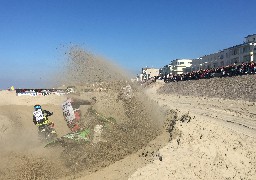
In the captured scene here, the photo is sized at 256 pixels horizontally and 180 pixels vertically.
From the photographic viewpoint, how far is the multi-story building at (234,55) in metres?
65.4

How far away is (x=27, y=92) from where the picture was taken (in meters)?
28.4

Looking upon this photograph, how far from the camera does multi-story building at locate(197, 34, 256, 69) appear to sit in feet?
215

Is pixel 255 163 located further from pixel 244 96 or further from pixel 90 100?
pixel 244 96

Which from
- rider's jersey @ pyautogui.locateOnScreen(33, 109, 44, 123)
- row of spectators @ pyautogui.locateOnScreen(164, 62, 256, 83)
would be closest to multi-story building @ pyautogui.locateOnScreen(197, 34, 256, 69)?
row of spectators @ pyautogui.locateOnScreen(164, 62, 256, 83)

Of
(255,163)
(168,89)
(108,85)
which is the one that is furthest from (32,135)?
(168,89)

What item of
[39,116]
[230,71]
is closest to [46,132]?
[39,116]

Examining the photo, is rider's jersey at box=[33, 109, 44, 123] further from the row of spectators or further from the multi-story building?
the multi-story building

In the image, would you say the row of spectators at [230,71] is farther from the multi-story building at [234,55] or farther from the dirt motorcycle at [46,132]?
the multi-story building at [234,55]

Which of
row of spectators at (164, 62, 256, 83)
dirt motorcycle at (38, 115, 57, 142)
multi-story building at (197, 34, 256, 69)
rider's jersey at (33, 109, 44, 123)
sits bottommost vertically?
dirt motorcycle at (38, 115, 57, 142)

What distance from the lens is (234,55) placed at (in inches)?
2913

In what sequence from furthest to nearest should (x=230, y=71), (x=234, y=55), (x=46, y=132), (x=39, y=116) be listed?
(x=234, y=55) → (x=230, y=71) → (x=39, y=116) → (x=46, y=132)

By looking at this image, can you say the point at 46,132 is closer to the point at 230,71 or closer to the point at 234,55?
the point at 230,71

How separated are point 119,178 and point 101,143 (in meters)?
2.18

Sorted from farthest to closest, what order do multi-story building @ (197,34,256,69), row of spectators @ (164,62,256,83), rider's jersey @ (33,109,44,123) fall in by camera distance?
multi-story building @ (197,34,256,69)
row of spectators @ (164,62,256,83)
rider's jersey @ (33,109,44,123)
